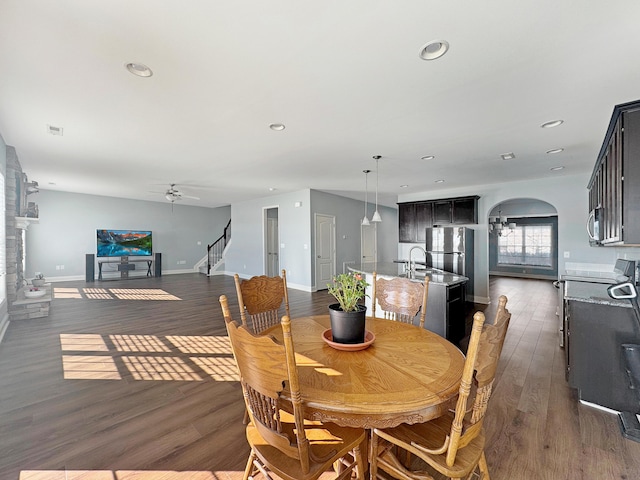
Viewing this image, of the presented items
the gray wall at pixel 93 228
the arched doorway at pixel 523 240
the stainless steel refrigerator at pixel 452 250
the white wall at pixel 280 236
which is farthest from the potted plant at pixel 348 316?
the gray wall at pixel 93 228

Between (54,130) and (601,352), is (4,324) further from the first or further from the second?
(601,352)

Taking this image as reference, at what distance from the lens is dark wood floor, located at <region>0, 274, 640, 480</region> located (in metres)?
1.70

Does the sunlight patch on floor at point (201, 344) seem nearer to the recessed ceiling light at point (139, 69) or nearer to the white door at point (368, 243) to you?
the recessed ceiling light at point (139, 69)

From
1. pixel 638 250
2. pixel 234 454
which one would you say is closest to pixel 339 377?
pixel 234 454

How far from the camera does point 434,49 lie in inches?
74.7

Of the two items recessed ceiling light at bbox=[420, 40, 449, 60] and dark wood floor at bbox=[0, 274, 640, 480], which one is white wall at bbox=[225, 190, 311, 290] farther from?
recessed ceiling light at bbox=[420, 40, 449, 60]

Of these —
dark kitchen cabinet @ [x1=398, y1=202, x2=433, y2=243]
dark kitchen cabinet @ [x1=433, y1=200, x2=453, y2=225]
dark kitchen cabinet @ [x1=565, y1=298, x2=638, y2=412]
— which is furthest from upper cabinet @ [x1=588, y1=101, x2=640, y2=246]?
dark kitchen cabinet @ [x1=398, y1=202, x2=433, y2=243]

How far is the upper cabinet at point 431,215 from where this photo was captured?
6.30 metres

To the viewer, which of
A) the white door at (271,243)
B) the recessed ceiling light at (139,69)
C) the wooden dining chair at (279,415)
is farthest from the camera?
the white door at (271,243)

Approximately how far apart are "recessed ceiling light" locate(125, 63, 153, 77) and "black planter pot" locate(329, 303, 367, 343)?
7.44ft

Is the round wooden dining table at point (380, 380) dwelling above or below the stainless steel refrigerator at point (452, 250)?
below

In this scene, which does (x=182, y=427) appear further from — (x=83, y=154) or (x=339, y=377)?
(x=83, y=154)

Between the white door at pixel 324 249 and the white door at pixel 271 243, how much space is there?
1817mm

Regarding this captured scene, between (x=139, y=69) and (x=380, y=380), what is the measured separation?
270cm
